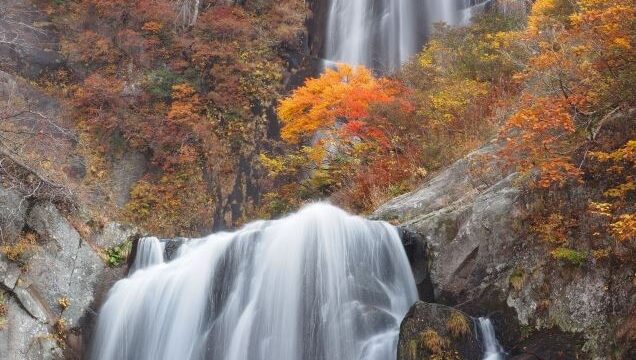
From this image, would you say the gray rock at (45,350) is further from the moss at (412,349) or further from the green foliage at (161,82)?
the green foliage at (161,82)

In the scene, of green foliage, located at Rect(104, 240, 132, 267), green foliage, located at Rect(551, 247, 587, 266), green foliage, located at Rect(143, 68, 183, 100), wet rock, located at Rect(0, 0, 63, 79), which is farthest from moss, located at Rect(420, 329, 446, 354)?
wet rock, located at Rect(0, 0, 63, 79)

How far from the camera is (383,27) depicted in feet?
75.4

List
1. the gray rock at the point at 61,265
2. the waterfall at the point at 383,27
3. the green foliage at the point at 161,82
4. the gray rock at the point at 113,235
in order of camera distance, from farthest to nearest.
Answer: the waterfall at the point at 383,27, the green foliage at the point at 161,82, the gray rock at the point at 113,235, the gray rock at the point at 61,265

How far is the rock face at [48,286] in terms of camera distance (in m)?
9.31

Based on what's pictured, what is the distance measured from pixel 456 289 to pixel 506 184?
1.77 meters

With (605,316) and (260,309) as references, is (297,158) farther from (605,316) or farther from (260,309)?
(605,316)

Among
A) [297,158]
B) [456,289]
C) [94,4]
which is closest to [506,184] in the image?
[456,289]

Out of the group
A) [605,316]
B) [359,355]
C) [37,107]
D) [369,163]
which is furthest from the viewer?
[37,107]

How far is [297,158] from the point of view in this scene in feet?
52.2

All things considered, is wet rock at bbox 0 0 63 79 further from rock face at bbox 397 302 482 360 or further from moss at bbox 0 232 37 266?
rock face at bbox 397 302 482 360

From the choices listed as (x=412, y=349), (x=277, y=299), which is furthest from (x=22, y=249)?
(x=412, y=349)

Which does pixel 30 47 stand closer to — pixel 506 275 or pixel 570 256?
pixel 506 275

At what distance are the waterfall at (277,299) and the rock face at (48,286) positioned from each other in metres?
0.50

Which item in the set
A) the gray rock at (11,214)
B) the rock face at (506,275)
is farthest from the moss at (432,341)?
the gray rock at (11,214)
